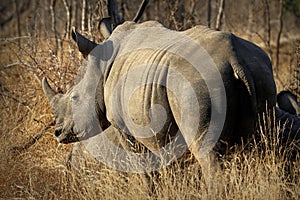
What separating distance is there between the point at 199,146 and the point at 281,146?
0.78m

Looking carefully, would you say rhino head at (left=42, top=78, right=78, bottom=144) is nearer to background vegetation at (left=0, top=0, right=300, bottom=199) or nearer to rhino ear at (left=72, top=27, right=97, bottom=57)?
background vegetation at (left=0, top=0, right=300, bottom=199)

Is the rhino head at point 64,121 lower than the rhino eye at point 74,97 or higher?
lower

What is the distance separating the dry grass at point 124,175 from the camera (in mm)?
4348

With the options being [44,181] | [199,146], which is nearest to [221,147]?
[199,146]

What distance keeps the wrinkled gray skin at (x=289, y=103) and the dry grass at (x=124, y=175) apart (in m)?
0.93

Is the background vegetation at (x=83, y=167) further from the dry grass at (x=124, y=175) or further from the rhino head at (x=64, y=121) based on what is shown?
the rhino head at (x=64, y=121)

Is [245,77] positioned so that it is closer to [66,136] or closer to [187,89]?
[187,89]

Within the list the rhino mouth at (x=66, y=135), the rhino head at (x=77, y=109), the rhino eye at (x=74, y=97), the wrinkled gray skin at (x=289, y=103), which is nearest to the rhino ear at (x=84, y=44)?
the rhino head at (x=77, y=109)

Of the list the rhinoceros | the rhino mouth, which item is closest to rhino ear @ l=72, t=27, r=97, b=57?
the rhinoceros

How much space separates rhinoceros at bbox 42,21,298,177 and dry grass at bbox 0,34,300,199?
22 centimetres

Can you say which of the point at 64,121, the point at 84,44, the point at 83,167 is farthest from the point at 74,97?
the point at 83,167

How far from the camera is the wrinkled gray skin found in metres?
5.91

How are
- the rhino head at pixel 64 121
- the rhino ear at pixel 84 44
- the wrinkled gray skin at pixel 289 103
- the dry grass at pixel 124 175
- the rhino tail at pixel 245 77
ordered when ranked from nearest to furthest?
the rhino tail at pixel 245 77 < the dry grass at pixel 124 175 < the rhino ear at pixel 84 44 < the rhino head at pixel 64 121 < the wrinkled gray skin at pixel 289 103

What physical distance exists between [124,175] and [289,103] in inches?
76.5
